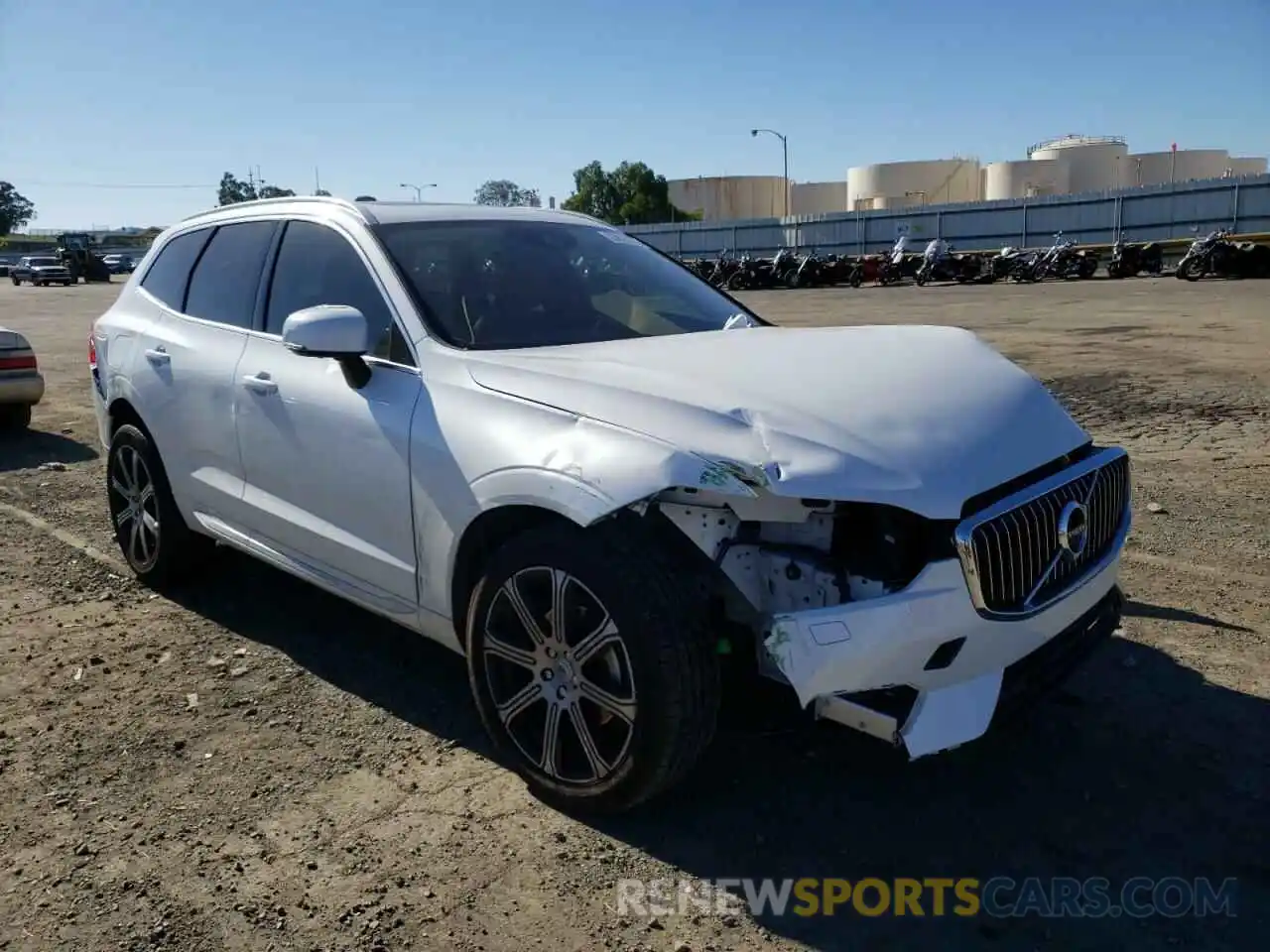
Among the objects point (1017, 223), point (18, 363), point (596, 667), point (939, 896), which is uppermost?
point (1017, 223)

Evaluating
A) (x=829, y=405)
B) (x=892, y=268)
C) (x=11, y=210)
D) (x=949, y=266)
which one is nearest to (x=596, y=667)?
(x=829, y=405)

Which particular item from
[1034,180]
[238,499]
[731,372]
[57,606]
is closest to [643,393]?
[731,372]

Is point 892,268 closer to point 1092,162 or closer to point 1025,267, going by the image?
point 1025,267

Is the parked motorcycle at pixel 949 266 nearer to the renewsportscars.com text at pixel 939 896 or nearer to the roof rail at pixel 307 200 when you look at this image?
the roof rail at pixel 307 200

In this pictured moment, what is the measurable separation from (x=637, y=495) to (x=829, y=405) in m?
0.61

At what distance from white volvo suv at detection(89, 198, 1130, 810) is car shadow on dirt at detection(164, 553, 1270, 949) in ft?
1.28

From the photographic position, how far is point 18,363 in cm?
920

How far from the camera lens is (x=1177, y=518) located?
18.8ft

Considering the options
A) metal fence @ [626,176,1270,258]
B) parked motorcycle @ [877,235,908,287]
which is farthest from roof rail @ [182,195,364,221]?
parked motorcycle @ [877,235,908,287]

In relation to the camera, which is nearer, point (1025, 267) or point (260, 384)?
point (260, 384)

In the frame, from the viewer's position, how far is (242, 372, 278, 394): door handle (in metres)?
3.89

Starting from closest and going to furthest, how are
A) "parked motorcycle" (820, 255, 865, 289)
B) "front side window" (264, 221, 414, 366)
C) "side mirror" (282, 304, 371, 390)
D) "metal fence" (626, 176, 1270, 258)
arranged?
1. "side mirror" (282, 304, 371, 390)
2. "front side window" (264, 221, 414, 366)
3. "metal fence" (626, 176, 1270, 258)
4. "parked motorcycle" (820, 255, 865, 289)

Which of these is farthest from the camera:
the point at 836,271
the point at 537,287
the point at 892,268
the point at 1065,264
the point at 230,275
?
the point at 836,271

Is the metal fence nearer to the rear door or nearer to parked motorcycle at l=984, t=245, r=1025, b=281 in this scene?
parked motorcycle at l=984, t=245, r=1025, b=281
